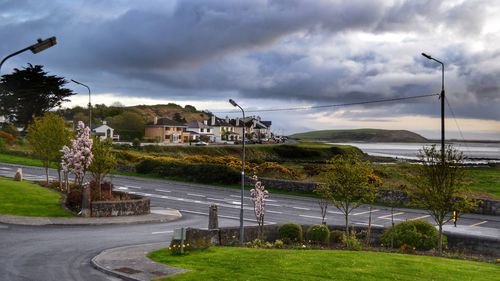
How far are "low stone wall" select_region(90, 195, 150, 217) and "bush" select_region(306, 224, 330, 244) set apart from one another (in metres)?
13.8

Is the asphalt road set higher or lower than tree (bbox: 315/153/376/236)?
lower

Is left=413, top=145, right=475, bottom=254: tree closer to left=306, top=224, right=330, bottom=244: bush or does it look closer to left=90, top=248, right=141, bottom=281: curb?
left=306, top=224, right=330, bottom=244: bush

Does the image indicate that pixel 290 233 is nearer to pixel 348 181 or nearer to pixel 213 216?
pixel 213 216

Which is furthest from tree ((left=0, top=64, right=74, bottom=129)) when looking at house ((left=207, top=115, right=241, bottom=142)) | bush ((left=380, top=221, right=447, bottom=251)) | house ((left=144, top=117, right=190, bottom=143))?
bush ((left=380, top=221, right=447, bottom=251))

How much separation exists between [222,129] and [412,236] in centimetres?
15575

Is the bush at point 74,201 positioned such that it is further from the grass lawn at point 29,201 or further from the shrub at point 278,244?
the shrub at point 278,244

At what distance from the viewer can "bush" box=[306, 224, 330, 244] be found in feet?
80.2

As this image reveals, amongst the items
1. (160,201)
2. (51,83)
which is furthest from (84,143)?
(51,83)

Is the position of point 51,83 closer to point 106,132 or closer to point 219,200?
point 106,132

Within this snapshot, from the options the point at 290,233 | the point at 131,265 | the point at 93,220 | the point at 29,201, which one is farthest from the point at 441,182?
the point at 29,201

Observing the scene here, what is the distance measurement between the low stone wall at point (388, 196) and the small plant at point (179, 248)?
867 inches

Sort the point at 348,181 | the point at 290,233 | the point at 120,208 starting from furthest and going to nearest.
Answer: the point at 120,208 < the point at 348,181 < the point at 290,233

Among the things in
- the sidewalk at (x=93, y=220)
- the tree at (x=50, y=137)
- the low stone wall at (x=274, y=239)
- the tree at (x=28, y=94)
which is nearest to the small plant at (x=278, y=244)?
the low stone wall at (x=274, y=239)

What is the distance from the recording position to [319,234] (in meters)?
24.5
